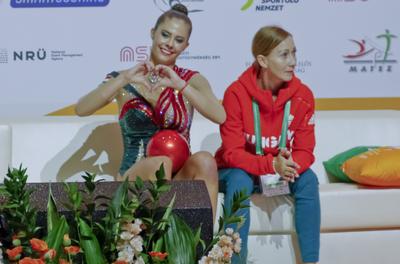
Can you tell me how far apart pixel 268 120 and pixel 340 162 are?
47 centimetres

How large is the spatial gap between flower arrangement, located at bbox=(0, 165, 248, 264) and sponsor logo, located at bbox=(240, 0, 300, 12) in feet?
10.5

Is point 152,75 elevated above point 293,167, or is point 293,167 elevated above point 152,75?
point 152,75

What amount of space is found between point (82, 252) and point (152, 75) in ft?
6.55

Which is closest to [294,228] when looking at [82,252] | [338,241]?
[338,241]

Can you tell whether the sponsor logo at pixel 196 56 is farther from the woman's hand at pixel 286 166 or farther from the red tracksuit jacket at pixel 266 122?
the woman's hand at pixel 286 166

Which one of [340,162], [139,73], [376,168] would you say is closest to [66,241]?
[139,73]

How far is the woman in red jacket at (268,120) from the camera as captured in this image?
9.79 ft

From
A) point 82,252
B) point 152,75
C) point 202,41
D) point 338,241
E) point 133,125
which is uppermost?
point 202,41

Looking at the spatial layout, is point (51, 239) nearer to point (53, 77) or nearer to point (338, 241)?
point (338, 241)

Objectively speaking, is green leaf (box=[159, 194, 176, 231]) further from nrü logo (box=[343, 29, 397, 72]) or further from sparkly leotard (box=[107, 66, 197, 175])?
nrü logo (box=[343, 29, 397, 72])

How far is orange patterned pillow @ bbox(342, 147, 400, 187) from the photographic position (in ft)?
10.1

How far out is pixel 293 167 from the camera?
291 cm

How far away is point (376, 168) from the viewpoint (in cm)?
A: 310

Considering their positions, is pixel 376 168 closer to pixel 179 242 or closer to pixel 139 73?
pixel 139 73
